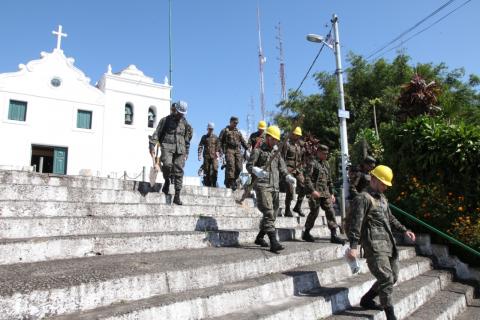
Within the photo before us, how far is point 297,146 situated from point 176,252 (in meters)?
5.39

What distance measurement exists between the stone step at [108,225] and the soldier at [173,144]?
1.05m

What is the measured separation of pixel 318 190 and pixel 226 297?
12.1 feet

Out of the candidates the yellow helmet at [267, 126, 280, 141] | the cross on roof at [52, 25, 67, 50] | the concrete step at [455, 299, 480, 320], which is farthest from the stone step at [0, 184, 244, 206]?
the cross on roof at [52, 25, 67, 50]

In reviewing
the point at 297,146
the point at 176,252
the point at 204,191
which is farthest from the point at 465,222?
the point at 176,252

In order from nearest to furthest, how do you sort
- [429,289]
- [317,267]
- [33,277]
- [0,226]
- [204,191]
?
[33,277] → [0,226] → [317,267] → [429,289] → [204,191]

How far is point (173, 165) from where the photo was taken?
23.5ft

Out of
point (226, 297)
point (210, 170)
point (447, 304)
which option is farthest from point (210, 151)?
point (226, 297)

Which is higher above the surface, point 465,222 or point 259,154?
point 259,154

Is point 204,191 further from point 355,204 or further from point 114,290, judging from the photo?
point 114,290

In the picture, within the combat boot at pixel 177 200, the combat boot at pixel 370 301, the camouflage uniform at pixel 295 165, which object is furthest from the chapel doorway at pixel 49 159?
the combat boot at pixel 370 301

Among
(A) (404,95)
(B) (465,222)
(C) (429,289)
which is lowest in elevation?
(C) (429,289)

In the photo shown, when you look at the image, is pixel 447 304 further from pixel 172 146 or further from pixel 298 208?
pixel 172 146

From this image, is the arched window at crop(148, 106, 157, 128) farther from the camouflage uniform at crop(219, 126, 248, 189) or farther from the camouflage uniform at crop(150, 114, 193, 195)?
the camouflage uniform at crop(150, 114, 193, 195)

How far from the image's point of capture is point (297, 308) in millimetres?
3742
